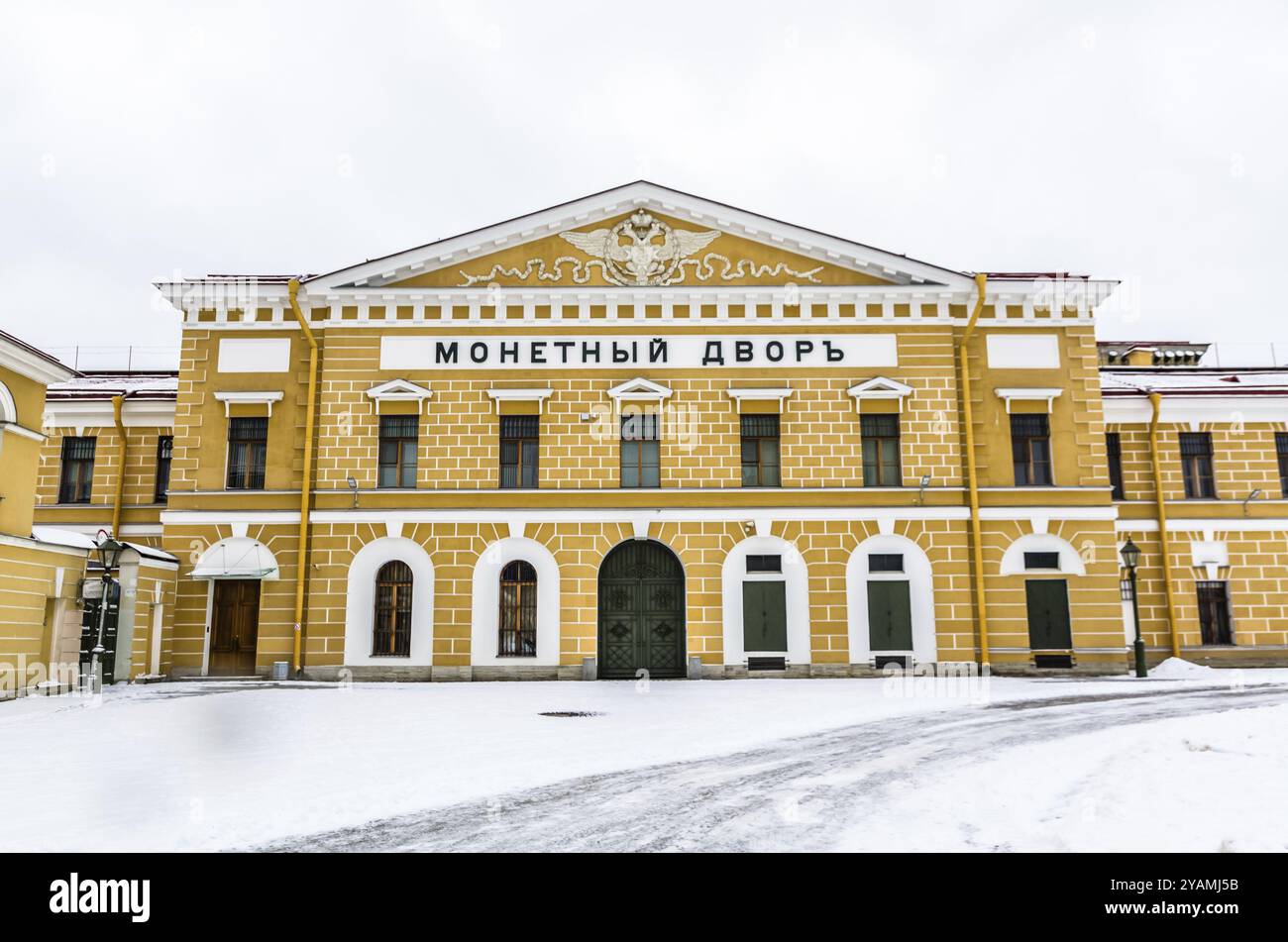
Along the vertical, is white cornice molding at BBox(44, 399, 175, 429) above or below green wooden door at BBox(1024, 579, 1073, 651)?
above

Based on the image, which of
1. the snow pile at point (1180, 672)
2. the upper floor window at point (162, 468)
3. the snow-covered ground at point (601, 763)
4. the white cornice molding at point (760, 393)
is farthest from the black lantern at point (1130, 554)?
the upper floor window at point (162, 468)

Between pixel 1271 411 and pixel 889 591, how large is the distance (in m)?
14.6

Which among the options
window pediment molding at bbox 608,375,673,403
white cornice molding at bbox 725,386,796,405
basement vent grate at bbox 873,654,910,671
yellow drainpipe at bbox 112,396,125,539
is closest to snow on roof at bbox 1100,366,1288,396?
white cornice molding at bbox 725,386,796,405

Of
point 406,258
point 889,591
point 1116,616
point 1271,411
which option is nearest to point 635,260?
point 406,258

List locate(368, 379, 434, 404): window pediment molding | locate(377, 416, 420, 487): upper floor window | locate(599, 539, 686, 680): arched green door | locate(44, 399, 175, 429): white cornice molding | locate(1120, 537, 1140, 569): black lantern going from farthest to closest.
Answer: locate(44, 399, 175, 429): white cornice molding, locate(377, 416, 420, 487): upper floor window, locate(368, 379, 434, 404): window pediment molding, locate(599, 539, 686, 680): arched green door, locate(1120, 537, 1140, 569): black lantern

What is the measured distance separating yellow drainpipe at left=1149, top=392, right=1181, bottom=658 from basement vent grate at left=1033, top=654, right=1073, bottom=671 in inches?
208

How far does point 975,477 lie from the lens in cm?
2372

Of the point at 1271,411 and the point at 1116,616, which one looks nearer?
the point at 1116,616

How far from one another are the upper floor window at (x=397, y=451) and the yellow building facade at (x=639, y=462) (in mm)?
88

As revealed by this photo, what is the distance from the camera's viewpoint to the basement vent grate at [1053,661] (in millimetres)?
22984

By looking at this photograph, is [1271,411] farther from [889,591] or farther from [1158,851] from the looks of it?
[1158,851]

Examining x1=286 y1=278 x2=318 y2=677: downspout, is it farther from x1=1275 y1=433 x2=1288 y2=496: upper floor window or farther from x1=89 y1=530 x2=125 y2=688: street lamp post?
x1=1275 y1=433 x2=1288 y2=496: upper floor window

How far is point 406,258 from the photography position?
2422 centimetres

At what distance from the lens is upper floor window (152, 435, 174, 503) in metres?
27.9
